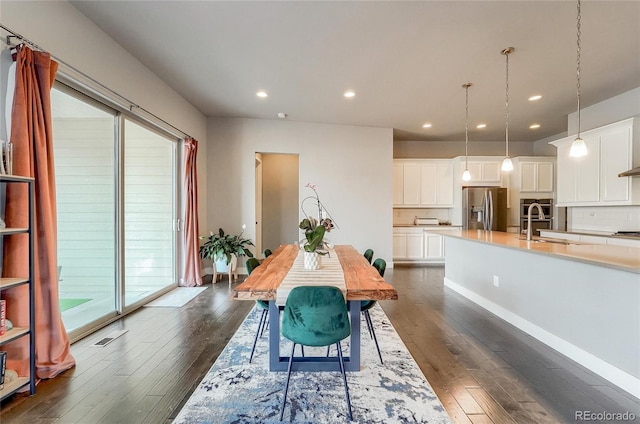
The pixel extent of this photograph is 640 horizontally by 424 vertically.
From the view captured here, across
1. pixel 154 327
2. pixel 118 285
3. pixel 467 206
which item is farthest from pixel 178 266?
pixel 467 206

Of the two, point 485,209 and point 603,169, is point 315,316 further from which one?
point 485,209

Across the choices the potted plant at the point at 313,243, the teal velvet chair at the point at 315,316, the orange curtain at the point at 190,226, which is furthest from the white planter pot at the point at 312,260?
the orange curtain at the point at 190,226

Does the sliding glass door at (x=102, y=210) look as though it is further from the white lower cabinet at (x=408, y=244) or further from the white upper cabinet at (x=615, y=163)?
the white upper cabinet at (x=615, y=163)

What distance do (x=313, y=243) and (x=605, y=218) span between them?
5.22 metres

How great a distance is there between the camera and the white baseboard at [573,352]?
1.93 m

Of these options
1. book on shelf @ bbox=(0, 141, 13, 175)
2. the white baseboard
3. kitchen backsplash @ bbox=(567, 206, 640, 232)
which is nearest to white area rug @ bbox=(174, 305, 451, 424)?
the white baseboard

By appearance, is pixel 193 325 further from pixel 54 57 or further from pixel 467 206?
pixel 467 206

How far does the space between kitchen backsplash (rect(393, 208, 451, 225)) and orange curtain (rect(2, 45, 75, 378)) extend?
6110mm

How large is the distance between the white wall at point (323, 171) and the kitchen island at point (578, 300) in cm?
259

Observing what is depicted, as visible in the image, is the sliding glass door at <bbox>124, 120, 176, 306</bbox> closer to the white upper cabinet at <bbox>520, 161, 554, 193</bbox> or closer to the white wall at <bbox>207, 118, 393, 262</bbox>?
the white wall at <bbox>207, 118, 393, 262</bbox>

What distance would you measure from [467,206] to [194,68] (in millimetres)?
5665

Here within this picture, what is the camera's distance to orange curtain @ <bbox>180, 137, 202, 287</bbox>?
456cm

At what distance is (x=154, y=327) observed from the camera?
118 inches

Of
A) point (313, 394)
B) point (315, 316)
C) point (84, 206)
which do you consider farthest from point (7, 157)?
point (313, 394)
